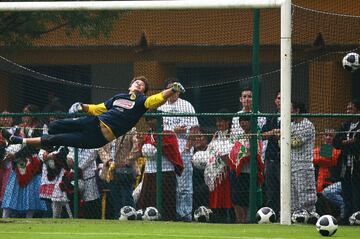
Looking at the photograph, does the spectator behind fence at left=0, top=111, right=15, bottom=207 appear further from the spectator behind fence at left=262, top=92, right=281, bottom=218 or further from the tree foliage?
the spectator behind fence at left=262, top=92, right=281, bottom=218

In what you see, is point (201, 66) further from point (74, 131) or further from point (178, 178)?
point (74, 131)

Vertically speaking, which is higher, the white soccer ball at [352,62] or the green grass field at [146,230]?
the white soccer ball at [352,62]

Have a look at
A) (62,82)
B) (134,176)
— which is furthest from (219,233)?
(62,82)

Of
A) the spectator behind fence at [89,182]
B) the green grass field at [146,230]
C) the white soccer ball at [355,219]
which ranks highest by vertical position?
the spectator behind fence at [89,182]

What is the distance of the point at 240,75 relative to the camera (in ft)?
65.5

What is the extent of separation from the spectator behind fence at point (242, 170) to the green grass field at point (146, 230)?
1.12 meters

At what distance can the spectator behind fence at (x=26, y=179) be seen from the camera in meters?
19.9

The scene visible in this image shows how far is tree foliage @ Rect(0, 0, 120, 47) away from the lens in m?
20.1

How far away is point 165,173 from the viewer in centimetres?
Result: 1933

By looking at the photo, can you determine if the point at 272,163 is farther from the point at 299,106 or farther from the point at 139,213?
the point at 139,213

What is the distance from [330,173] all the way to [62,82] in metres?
4.40

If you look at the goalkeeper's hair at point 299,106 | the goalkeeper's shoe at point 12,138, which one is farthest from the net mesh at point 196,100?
the goalkeeper's shoe at point 12,138

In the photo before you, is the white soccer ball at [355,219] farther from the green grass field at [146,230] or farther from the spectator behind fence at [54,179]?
the spectator behind fence at [54,179]

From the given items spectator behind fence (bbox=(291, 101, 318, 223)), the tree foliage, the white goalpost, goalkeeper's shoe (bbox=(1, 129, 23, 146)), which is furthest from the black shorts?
spectator behind fence (bbox=(291, 101, 318, 223))
